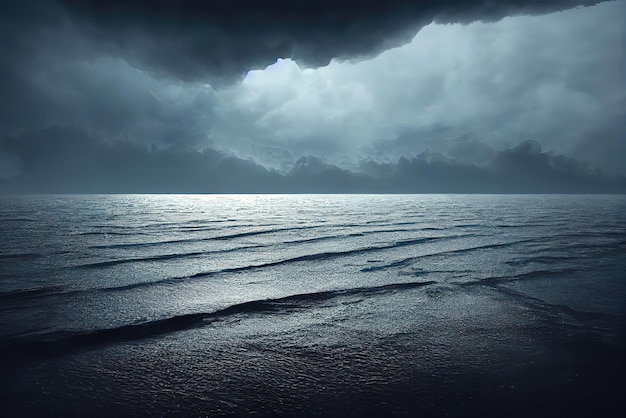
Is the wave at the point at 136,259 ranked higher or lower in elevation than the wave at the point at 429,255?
lower

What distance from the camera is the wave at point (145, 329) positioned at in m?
6.38

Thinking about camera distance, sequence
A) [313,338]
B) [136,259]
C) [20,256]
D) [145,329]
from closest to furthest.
Result: [313,338], [145,329], [136,259], [20,256]

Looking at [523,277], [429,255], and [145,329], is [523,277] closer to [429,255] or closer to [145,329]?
[429,255]

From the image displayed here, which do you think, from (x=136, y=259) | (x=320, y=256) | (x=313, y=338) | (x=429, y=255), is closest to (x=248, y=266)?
(x=320, y=256)

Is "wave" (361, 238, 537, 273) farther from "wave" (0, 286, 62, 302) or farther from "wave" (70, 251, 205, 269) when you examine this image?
"wave" (0, 286, 62, 302)

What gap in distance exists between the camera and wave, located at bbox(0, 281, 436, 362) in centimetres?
638

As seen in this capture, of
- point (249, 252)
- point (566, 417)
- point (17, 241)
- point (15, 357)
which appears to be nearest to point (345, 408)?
point (566, 417)

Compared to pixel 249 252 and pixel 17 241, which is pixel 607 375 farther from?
pixel 17 241

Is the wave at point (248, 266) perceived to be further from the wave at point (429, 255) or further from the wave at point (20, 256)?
the wave at point (20, 256)

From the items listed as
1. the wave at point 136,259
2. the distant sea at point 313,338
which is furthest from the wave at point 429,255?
the wave at point 136,259

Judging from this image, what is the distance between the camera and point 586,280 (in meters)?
11.7

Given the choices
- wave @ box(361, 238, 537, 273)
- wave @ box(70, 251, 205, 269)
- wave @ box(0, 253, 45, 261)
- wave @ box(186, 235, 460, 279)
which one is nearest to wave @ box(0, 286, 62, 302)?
wave @ box(70, 251, 205, 269)

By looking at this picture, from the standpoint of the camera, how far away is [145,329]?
24.6 ft

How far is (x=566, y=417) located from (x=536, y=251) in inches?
643
